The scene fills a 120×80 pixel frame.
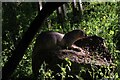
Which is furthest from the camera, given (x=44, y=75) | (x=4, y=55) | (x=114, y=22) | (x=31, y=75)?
(x=114, y=22)

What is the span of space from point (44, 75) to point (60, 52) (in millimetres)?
331

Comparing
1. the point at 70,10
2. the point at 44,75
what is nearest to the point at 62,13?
the point at 70,10

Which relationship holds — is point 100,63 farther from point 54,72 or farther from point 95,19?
point 95,19

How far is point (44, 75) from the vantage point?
149 inches

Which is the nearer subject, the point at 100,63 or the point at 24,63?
the point at 100,63

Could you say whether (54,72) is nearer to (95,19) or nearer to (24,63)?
(24,63)

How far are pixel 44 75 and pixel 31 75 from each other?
651 mm

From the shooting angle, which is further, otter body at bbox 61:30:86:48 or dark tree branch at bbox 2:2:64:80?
otter body at bbox 61:30:86:48

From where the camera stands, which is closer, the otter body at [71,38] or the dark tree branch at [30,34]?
the dark tree branch at [30,34]

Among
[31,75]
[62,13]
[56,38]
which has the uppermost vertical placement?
[62,13]

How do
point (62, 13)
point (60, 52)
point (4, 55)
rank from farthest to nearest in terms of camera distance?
1. point (62, 13)
2. point (4, 55)
3. point (60, 52)

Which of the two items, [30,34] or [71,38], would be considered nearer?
[30,34]

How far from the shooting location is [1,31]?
5660 millimetres

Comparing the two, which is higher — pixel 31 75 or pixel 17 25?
pixel 17 25
